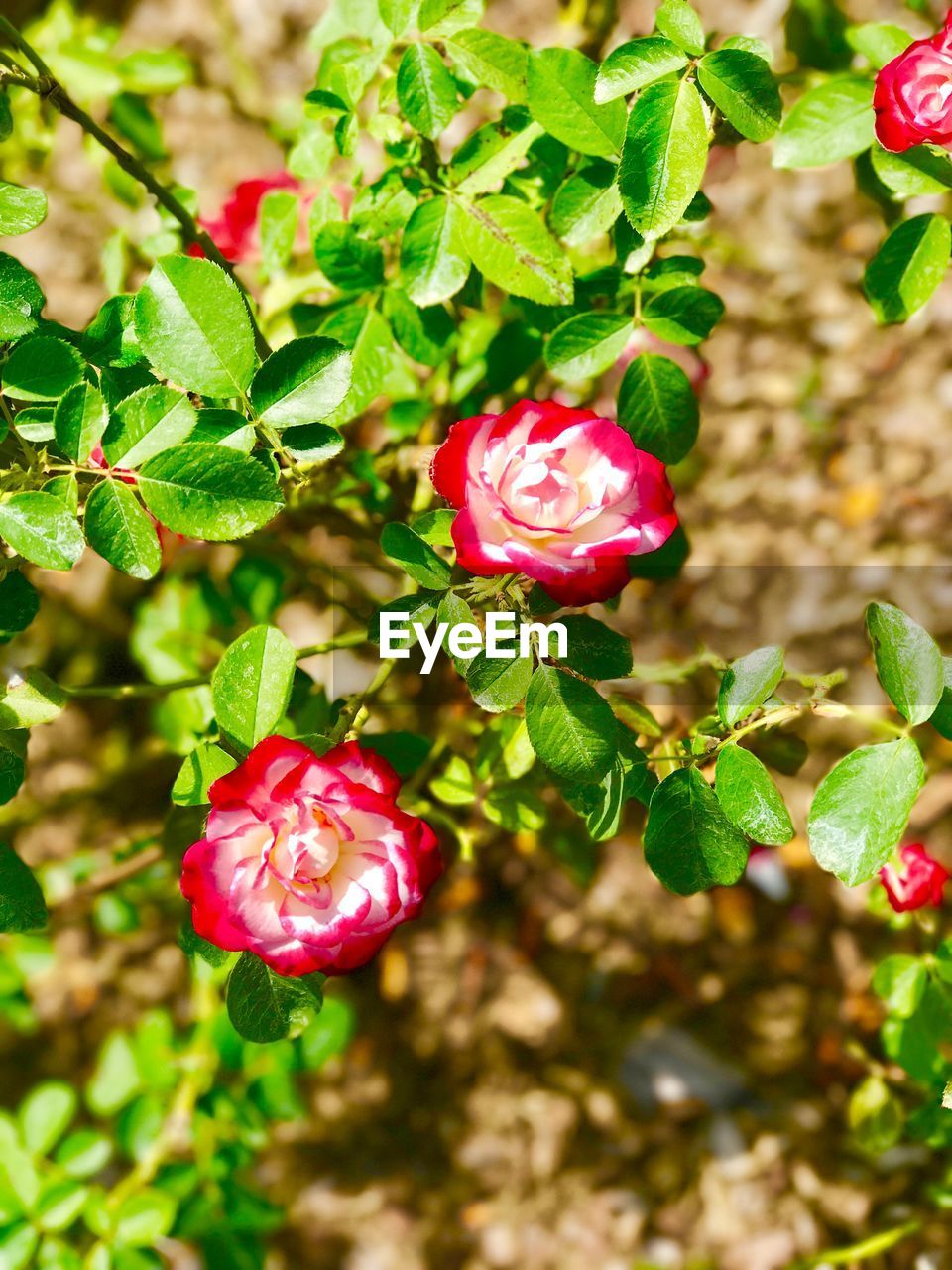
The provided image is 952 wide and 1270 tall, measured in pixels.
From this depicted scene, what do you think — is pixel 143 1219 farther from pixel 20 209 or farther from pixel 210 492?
pixel 20 209

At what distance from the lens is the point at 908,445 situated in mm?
1913

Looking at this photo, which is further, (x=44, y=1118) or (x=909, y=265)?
(x=44, y=1118)

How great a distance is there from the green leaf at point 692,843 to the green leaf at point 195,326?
0.44 metres

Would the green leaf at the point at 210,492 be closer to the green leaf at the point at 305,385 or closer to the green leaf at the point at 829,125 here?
the green leaf at the point at 305,385

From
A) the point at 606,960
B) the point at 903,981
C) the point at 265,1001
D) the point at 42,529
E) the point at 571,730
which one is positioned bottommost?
the point at 606,960

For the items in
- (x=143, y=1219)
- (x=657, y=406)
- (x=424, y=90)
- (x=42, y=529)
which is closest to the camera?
(x=42, y=529)

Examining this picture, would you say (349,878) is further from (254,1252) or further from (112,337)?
(254,1252)

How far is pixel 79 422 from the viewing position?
2.26ft

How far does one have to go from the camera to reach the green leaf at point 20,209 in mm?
678

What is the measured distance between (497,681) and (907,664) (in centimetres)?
29

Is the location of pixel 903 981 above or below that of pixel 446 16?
below

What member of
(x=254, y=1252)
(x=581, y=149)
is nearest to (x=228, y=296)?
(x=581, y=149)

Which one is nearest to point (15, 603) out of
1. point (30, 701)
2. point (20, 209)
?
point (30, 701)

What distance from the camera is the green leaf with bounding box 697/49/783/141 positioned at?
0.69m
